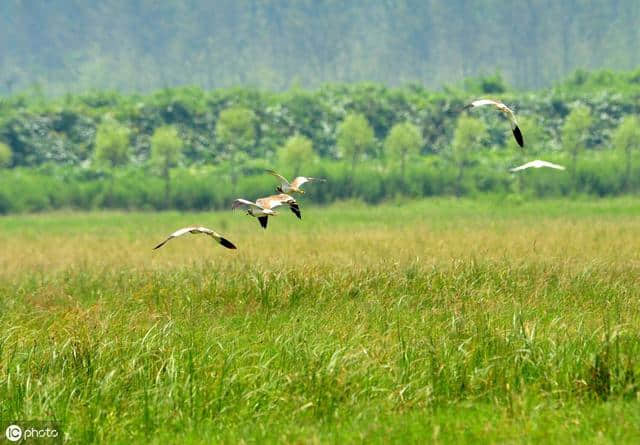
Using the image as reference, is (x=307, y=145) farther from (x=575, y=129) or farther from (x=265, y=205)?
(x=265, y=205)

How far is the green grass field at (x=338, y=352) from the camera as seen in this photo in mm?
8492

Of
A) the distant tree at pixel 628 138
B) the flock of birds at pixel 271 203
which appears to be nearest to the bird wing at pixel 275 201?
the flock of birds at pixel 271 203

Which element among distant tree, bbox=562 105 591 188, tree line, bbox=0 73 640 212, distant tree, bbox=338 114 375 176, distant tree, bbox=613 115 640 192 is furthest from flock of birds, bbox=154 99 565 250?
distant tree, bbox=613 115 640 192

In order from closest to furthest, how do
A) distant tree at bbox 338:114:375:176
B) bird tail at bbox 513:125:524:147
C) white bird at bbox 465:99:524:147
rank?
white bird at bbox 465:99:524:147 < bird tail at bbox 513:125:524:147 < distant tree at bbox 338:114:375:176

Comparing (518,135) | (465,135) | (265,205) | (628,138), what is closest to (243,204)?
(265,205)

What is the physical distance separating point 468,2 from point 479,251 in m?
174

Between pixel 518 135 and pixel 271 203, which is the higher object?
pixel 518 135

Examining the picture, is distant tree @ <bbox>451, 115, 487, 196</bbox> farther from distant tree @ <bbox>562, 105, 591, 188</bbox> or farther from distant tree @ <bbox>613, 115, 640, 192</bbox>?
distant tree @ <bbox>613, 115, 640, 192</bbox>

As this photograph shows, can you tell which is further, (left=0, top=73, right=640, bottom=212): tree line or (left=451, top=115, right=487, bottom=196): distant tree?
(left=0, top=73, right=640, bottom=212): tree line

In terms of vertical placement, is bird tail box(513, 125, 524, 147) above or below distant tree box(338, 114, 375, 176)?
above

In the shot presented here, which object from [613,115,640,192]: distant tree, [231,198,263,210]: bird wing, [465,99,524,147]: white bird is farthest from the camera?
[613,115,640,192]: distant tree

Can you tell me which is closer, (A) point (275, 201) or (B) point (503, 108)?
(A) point (275, 201)

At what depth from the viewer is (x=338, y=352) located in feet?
31.1

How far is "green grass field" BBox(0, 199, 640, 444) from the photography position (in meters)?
8.49
